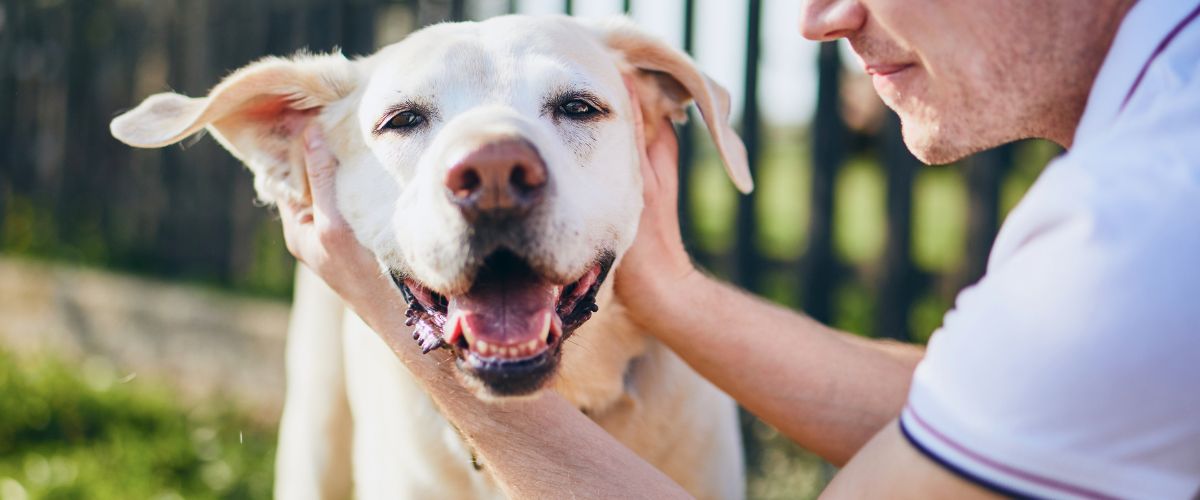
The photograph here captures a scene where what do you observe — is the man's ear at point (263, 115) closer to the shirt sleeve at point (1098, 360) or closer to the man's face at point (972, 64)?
the man's face at point (972, 64)

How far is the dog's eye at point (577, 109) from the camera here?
227 centimetres

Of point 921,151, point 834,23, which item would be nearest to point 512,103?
point 834,23

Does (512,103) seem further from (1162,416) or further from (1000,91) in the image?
(1162,416)

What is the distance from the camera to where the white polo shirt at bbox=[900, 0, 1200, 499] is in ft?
4.50

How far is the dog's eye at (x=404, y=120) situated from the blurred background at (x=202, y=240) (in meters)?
2.21

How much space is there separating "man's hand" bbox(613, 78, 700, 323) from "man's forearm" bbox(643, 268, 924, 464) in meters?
0.03

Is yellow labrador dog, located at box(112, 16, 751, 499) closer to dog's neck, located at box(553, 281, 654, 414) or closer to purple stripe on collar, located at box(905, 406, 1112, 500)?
dog's neck, located at box(553, 281, 654, 414)

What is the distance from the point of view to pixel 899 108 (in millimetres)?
2211

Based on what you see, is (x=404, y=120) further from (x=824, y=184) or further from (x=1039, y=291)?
(x=824, y=184)

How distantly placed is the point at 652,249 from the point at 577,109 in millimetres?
393

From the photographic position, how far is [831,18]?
2.22 meters

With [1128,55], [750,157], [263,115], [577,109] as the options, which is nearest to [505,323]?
[577,109]

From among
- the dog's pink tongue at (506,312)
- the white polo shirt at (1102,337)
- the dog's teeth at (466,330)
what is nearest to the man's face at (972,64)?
the white polo shirt at (1102,337)

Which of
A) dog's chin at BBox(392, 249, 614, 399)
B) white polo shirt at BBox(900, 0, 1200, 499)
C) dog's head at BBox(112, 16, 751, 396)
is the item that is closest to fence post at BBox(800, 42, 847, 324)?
dog's head at BBox(112, 16, 751, 396)
